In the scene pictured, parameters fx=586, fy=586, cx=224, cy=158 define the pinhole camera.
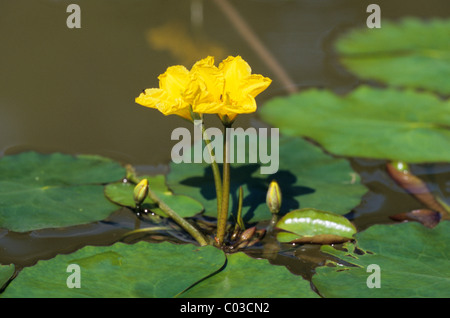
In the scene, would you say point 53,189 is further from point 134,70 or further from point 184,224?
point 134,70

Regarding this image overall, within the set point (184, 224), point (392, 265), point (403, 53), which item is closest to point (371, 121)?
point (403, 53)

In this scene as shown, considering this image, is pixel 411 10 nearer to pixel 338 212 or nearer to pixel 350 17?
pixel 350 17

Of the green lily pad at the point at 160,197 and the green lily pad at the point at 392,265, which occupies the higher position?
the green lily pad at the point at 160,197

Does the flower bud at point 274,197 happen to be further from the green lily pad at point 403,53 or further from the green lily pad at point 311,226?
the green lily pad at point 403,53

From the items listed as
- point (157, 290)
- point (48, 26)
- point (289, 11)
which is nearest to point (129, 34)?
point (48, 26)

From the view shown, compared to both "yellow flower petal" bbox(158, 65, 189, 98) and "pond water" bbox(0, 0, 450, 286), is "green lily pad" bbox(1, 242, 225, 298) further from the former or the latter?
"yellow flower petal" bbox(158, 65, 189, 98)

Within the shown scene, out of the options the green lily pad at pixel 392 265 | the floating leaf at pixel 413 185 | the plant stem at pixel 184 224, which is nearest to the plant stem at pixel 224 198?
the plant stem at pixel 184 224

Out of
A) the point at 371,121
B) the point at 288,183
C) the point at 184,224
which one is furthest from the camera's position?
the point at 371,121
